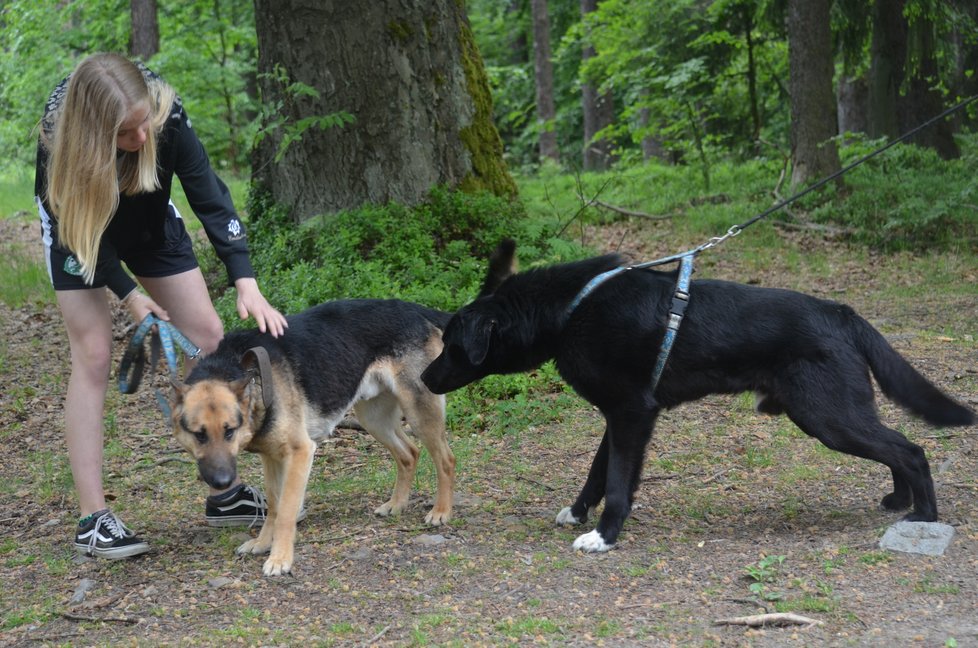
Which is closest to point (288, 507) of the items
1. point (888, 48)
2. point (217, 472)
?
point (217, 472)

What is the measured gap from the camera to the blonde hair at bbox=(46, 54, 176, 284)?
404 cm

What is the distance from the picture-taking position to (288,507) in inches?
174

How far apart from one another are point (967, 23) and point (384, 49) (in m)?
8.57

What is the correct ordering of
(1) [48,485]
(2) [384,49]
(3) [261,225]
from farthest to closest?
(3) [261,225] → (2) [384,49] → (1) [48,485]

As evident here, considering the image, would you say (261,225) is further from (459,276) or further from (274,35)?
(459,276)

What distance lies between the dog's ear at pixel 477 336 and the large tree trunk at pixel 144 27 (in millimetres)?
13883

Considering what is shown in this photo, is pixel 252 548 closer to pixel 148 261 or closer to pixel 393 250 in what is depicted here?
pixel 148 261

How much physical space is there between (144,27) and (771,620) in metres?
16.1

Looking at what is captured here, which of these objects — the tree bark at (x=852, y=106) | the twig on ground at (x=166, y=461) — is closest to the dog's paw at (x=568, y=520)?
the twig on ground at (x=166, y=461)

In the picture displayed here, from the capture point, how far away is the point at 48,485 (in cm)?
580

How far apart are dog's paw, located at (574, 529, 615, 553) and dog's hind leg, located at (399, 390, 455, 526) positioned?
839 millimetres

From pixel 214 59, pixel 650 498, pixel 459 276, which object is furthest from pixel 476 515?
pixel 214 59

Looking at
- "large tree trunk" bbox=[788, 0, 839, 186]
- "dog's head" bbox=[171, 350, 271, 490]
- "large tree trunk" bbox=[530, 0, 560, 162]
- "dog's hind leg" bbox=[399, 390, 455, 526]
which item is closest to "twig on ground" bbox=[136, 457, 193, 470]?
"dog's hind leg" bbox=[399, 390, 455, 526]

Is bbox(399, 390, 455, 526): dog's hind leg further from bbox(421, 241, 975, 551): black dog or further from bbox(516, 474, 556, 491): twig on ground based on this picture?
bbox(516, 474, 556, 491): twig on ground
